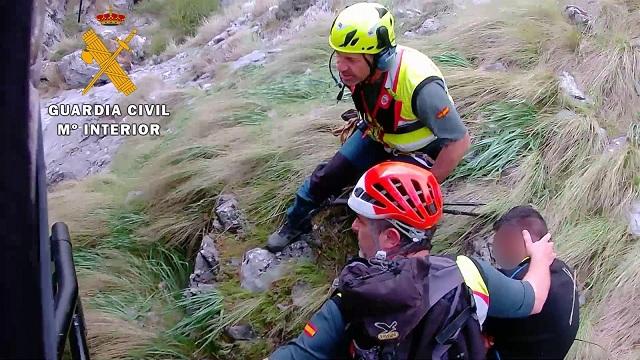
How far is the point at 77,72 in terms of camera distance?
10.4 metres

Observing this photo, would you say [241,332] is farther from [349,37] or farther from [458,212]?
[349,37]

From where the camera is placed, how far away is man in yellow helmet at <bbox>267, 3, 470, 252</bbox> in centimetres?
313

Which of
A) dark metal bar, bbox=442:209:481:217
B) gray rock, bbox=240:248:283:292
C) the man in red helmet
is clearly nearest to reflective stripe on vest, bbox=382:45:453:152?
dark metal bar, bbox=442:209:481:217

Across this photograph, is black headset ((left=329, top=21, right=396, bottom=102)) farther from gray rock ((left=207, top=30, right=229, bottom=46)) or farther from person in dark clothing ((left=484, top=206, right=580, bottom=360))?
gray rock ((left=207, top=30, right=229, bottom=46))

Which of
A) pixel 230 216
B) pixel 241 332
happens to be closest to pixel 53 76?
pixel 230 216

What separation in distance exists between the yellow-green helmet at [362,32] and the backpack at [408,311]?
1.51m

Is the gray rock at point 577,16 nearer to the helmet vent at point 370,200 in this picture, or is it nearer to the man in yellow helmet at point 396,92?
the man in yellow helmet at point 396,92

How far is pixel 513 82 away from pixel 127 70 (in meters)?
7.94

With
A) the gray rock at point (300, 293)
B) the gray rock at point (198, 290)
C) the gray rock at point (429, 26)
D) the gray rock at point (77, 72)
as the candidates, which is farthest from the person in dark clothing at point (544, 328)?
the gray rock at point (77, 72)

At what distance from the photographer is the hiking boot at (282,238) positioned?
4.12 m

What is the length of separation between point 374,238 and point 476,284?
362 millimetres

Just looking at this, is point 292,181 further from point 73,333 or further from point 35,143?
point 35,143

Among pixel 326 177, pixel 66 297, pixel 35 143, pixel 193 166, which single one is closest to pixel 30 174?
pixel 35 143

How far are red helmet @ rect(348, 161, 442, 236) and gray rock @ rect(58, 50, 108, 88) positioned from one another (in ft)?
29.1
